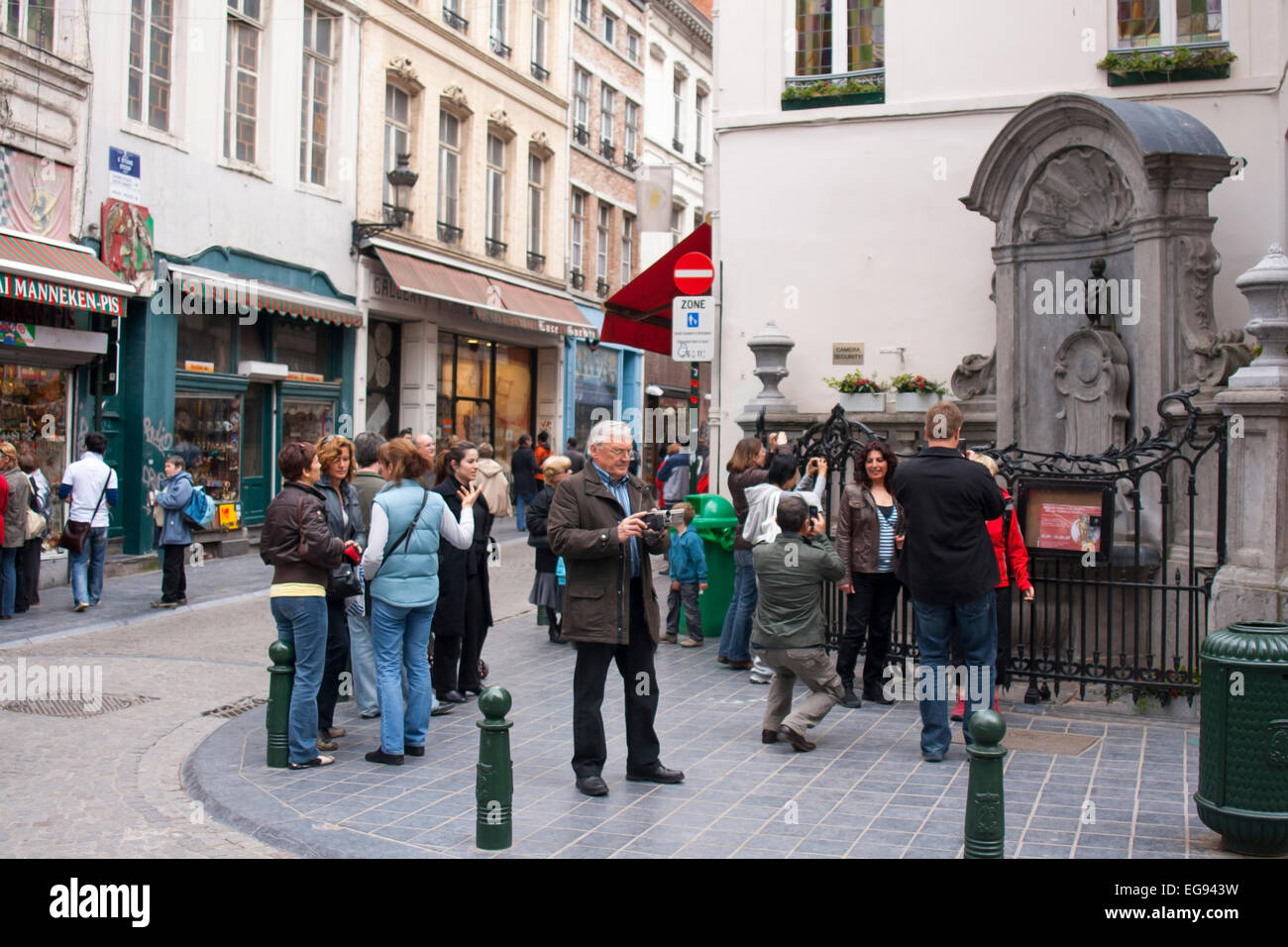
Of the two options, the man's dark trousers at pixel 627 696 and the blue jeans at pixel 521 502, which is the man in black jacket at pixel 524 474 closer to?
the blue jeans at pixel 521 502

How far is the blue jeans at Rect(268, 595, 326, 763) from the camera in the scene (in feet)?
22.9

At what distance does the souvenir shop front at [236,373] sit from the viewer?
1655 centimetres

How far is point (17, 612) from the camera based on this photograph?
40.8 ft

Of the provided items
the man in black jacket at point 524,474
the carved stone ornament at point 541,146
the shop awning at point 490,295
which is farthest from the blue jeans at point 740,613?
the carved stone ornament at point 541,146

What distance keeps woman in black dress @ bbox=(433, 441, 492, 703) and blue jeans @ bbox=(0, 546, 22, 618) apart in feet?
18.2

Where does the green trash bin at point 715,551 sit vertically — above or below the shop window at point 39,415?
below

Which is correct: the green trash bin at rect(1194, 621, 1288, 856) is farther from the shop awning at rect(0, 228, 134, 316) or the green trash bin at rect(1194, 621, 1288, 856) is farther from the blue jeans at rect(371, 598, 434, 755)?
the shop awning at rect(0, 228, 134, 316)

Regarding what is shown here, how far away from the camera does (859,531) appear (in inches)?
347

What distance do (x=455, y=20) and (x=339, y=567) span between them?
19893mm

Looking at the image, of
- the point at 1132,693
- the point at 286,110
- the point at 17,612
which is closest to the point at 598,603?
the point at 1132,693

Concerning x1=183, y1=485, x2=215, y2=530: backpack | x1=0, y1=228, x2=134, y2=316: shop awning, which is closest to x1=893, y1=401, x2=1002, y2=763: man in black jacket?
x1=183, y1=485, x2=215, y2=530: backpack

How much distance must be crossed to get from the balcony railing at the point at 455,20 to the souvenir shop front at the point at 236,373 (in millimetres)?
6877
